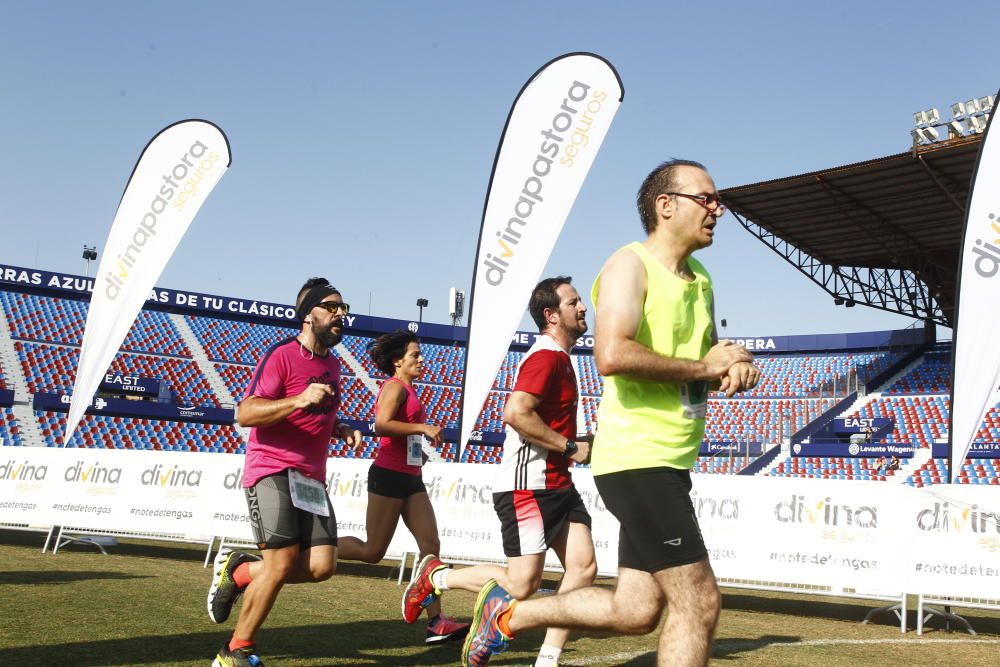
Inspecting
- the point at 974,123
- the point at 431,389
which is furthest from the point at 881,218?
the point at 431,389

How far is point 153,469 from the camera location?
39.8ft

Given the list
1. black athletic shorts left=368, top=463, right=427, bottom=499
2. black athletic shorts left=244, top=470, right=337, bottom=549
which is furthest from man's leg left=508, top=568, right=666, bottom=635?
black athletic shorts left=368, top=463, right=427, bottom=499

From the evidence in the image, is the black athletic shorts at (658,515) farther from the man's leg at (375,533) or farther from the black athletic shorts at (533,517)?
the man's leg at (375,533)

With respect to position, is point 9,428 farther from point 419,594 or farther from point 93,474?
point 419,594

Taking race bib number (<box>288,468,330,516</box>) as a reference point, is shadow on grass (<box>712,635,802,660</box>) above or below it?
below

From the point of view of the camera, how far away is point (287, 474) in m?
4.46

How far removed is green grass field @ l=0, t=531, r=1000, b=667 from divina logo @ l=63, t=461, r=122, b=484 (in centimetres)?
211

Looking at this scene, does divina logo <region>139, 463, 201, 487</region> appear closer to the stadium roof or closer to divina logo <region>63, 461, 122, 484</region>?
divina logo <region>63, 461, 122, 484</region>

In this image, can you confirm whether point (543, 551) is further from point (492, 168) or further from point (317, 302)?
point (492, 168)

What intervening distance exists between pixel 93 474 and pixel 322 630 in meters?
7.90

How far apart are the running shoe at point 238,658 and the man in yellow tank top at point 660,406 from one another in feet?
5.22

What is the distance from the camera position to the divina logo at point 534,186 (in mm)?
12039

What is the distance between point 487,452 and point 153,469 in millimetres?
27144

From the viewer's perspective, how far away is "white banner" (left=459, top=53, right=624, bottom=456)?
39.1 ft
